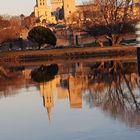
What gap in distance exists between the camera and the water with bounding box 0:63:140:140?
10.9 m

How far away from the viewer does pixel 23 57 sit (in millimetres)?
56625

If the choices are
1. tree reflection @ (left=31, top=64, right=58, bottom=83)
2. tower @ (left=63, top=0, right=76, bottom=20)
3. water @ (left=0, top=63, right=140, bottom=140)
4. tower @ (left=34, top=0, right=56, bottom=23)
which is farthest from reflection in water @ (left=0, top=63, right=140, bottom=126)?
tower @ (left=34, top=0, right=56, bottom=23)

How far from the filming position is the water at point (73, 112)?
10.9m

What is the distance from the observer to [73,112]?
14.0 meters

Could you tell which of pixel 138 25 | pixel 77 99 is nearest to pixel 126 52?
pixel 77 99

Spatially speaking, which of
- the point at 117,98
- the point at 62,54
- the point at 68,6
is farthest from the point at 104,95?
the point at 68,6

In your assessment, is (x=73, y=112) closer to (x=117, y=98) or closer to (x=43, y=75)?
(x=117, y=98)

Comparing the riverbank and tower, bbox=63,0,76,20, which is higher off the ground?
tower, bbox=63,0,76,20

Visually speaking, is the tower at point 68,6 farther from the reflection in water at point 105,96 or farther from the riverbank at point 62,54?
the reflection in water at point 105,96

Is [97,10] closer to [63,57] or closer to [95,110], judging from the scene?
[63,57]

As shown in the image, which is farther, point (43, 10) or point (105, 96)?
point (43, 10)

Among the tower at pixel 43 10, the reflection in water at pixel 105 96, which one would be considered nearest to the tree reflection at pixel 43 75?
the reflection in water at pixel 105 96

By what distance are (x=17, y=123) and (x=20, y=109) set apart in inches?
105

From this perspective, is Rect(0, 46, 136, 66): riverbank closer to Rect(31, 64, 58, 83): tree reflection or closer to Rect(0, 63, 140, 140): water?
Rect(31, 64, 58, 83): tree reflection
